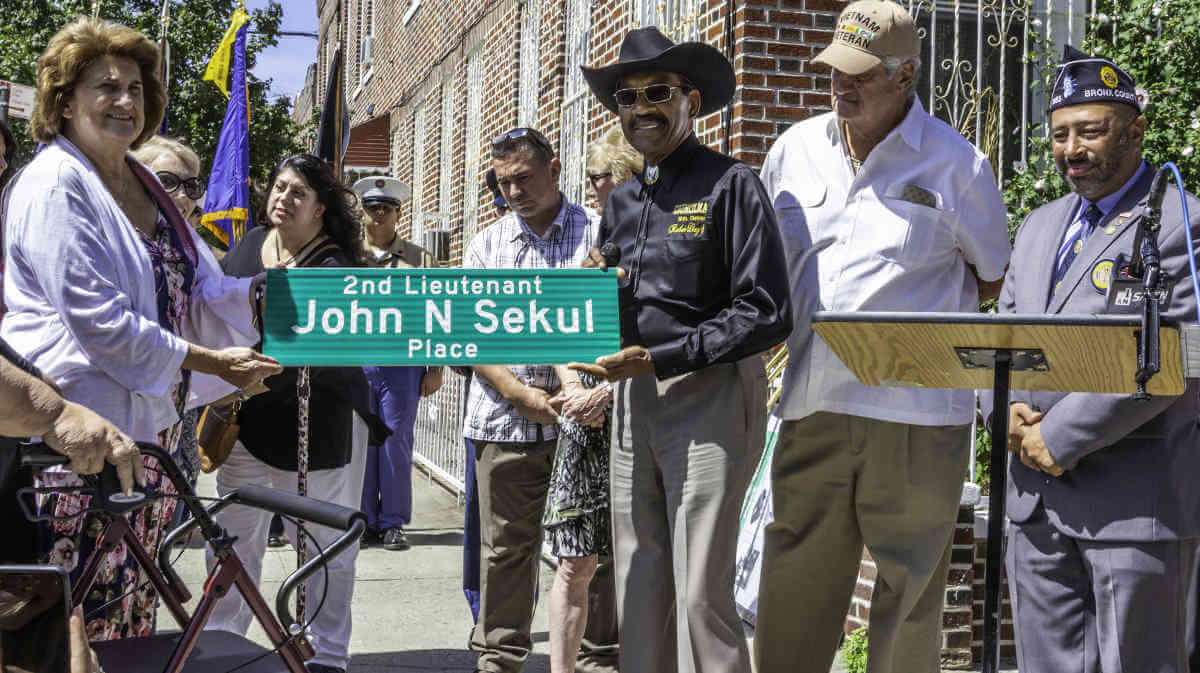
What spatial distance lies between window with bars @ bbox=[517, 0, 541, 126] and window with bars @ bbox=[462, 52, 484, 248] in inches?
53.3

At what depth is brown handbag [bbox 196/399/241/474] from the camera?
5.08 meters

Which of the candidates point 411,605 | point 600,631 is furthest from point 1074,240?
point 411,605

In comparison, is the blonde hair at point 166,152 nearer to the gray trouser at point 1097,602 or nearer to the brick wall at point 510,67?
the brick wall at point 510,67

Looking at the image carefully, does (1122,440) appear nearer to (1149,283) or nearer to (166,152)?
(1149,283)

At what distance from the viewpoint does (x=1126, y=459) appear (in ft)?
11.6

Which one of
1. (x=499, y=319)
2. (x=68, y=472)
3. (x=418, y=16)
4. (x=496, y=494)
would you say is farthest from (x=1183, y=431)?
(x=418, y=16)

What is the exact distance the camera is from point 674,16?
6.82 meters

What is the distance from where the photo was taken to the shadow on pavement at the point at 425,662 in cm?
582

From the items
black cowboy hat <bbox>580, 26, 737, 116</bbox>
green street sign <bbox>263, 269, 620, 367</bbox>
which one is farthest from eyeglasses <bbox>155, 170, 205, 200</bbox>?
black cowboy hat <bbox>580, 26, 737, 116</bbox>

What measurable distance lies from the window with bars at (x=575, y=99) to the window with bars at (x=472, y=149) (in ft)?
8.64

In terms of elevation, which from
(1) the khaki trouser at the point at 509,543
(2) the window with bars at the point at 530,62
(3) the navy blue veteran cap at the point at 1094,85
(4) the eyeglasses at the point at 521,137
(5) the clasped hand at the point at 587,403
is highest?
(2) the window with bars at the point at 530,62

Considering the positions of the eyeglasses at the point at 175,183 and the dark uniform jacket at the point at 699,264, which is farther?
the eyeglasses at the point at 175,183

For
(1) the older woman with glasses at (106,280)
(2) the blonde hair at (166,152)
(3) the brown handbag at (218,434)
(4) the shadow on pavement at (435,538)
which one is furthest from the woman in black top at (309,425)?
(4) the shadow on pavement at (435,538)

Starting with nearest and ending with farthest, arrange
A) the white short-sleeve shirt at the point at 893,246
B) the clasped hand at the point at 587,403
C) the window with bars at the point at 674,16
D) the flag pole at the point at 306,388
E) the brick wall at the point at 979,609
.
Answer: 1. the white short-sleeve shirt at the point at 893,246
2. the flag pole at the point at 306,388
3. the clasped hand at the point at 587,403
4. the brick wall at the point at 979,609
5. the window with bars at the point at 674,16
